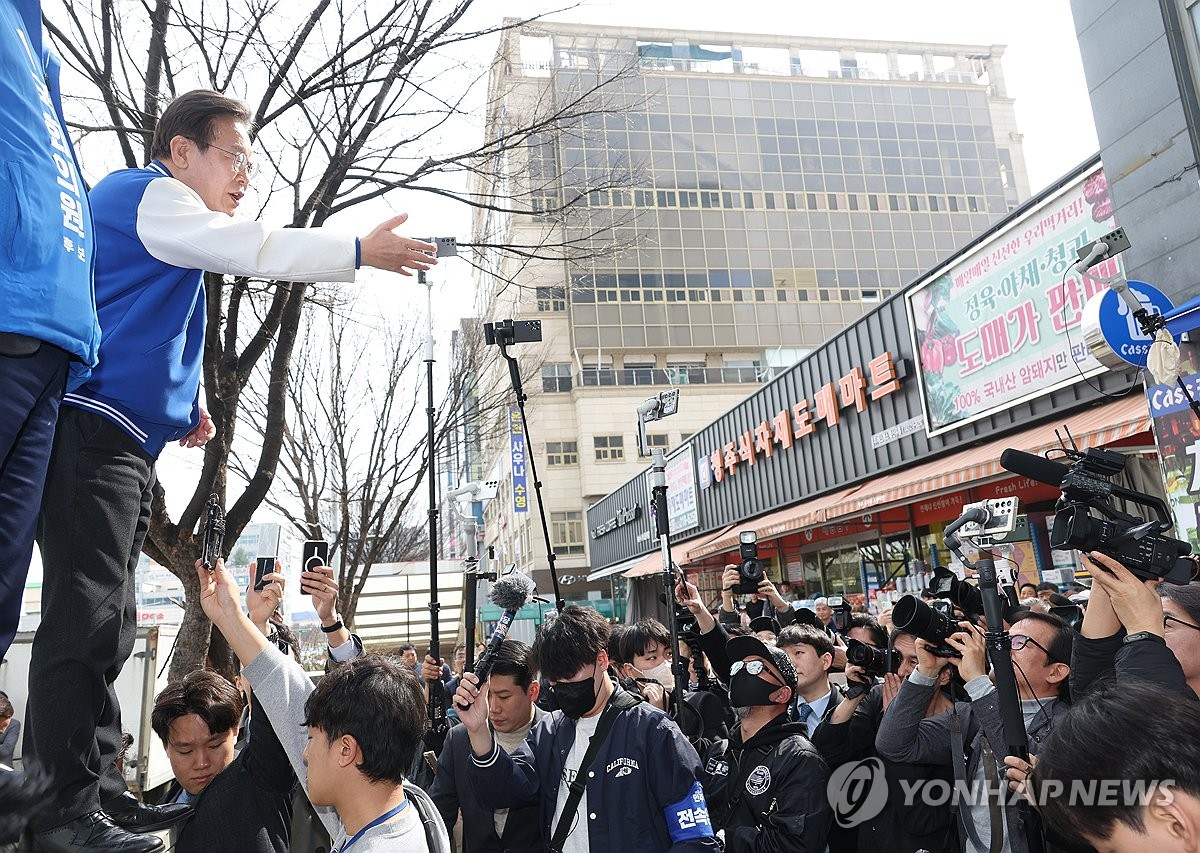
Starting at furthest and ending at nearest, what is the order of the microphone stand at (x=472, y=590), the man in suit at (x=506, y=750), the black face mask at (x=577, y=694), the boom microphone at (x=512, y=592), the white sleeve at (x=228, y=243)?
the microphone stand at (x=472, y=590) → the boom microphone at (x=512, y=592) → the man in suit at (x=506, y=750) → the black face mask at (x=577, y=694) → the white sleeve at (x=228, y=243)

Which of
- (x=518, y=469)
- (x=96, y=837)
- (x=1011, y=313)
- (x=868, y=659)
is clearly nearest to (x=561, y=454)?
(x=518, y=469)

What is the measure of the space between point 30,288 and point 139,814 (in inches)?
51.0

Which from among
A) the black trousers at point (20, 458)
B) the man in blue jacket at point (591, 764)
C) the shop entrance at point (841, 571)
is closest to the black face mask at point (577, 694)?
the man in blue jacket at point (591, 764)

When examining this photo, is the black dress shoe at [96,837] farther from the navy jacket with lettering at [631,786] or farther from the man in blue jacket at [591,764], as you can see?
the navy jacket with lettering at [631,786]

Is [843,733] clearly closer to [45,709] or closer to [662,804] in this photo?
[662,804]

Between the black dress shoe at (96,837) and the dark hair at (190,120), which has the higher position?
the dark hair at (190,120)

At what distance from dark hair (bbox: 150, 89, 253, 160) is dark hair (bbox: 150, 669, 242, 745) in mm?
1676

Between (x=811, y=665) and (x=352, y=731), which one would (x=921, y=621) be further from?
(x=352, y=731)

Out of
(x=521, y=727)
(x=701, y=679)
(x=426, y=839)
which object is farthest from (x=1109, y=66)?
(x=426, y=839)

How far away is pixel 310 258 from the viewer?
6.71 feet

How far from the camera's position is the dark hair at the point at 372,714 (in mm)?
2012

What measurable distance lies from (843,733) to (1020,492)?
295 inches

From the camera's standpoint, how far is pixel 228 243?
6.49ft

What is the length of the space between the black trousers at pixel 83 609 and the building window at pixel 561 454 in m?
37.4
